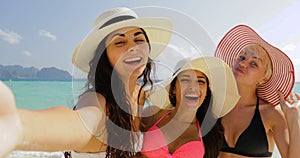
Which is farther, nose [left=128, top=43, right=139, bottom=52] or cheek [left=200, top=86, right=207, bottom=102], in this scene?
cheek [left=200, top=86, right=207, bottom=102]

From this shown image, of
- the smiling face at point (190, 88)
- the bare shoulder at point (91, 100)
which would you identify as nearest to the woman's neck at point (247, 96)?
the smiling face at point (190, 88)

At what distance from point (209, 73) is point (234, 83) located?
0.24m

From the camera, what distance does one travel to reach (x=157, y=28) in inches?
86.8

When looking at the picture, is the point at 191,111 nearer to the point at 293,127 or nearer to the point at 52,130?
the point at 293,127

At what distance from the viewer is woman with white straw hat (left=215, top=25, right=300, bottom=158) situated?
2.41 metres

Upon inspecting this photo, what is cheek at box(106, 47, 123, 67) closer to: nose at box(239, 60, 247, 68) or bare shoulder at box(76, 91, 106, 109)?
bare shoulder at box(76, 91, 106, 109)

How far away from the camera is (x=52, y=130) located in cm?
106

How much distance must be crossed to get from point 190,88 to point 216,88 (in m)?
0.26

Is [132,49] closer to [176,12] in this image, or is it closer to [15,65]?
[176,12]

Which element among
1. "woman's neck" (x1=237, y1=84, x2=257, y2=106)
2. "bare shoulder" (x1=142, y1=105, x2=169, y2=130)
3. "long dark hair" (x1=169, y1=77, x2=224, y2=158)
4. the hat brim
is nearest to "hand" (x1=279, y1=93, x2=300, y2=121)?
"woman's neck" (x1=237, y1=84, x2=257, y2=106)

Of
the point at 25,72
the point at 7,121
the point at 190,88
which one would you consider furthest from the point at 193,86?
the point at 25,72

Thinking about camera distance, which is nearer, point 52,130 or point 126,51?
point 52,130

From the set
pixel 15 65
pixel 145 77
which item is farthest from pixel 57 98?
pixel 145 77

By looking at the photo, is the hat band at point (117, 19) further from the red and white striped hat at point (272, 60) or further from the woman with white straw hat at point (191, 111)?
the red and white striped hat at point (272, 60)
